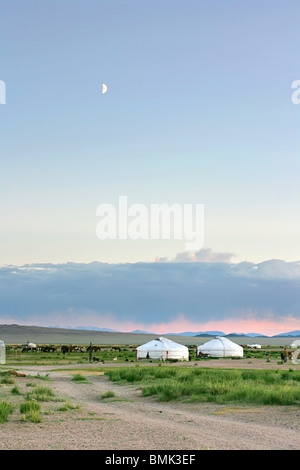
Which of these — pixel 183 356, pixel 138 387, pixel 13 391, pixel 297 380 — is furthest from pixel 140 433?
pixel 183 356

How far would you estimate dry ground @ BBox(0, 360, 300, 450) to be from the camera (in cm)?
1330

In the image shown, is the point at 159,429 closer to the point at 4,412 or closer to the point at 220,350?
the point at 4,412

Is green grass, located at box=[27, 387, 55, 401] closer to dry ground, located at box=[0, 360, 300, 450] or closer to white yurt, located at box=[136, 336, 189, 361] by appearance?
dry ground, located at box=[0, 360, 300, 450]

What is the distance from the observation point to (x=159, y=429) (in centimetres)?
1545

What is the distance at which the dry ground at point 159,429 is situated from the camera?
1330 centimetres

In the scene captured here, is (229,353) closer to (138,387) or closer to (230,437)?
(138,387)

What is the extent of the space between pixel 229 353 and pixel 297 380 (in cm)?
4748

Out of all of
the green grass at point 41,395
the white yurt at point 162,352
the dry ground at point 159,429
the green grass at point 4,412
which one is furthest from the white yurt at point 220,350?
the green grass at point 4,412

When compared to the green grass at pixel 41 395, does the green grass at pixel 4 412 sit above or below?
above

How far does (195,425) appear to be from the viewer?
54.9 ft

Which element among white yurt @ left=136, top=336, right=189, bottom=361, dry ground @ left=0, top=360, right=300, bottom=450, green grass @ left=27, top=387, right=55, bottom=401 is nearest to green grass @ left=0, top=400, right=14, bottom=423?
dry ground @ left=0, top=360, right=300, bottom=450

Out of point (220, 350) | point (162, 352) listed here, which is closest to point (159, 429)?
point (162, 352)

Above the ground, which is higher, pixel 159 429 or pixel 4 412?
pixel 4 412

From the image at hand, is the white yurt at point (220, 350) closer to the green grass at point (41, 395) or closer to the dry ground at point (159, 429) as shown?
the green grass at point (41, 395)
